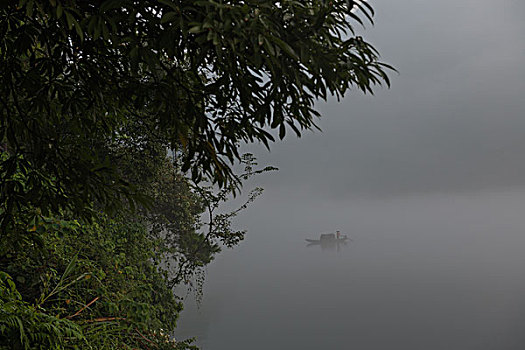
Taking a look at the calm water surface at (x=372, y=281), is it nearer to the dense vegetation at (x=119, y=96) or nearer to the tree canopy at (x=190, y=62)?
the dense vegetation at (x=119, y=96)

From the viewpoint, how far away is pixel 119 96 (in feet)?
6.33

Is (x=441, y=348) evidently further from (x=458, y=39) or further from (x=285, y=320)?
(x=458, y=39)

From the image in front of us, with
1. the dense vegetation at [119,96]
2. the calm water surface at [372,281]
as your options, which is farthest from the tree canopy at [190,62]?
the calm water surface at [372,281]

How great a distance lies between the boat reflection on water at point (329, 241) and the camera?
61.3 meters

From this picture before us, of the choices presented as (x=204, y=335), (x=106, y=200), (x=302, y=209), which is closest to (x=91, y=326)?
(x=106, y=200)

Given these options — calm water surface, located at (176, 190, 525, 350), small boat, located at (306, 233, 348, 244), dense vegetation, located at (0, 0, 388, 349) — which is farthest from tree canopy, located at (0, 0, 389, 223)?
small boat, located at (306, 233, 348, 244)

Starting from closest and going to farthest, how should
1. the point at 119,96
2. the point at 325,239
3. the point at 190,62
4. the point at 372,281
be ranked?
1. the point at 190,62
2. the point at 119,96
3. the point at 372,281
4. the point at 325,239

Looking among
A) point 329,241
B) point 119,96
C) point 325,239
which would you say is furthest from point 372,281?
point 119,96

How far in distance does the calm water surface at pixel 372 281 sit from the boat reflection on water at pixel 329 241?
113 centimetres

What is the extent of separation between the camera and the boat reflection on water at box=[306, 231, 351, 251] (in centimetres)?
6134

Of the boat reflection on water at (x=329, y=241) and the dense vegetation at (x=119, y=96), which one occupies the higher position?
the boat reflection on water at (x=329, y=241)

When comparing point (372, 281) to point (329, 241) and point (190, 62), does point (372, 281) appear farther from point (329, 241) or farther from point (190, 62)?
point (190, 62)

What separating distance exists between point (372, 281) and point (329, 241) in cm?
1454

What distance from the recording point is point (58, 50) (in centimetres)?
176
